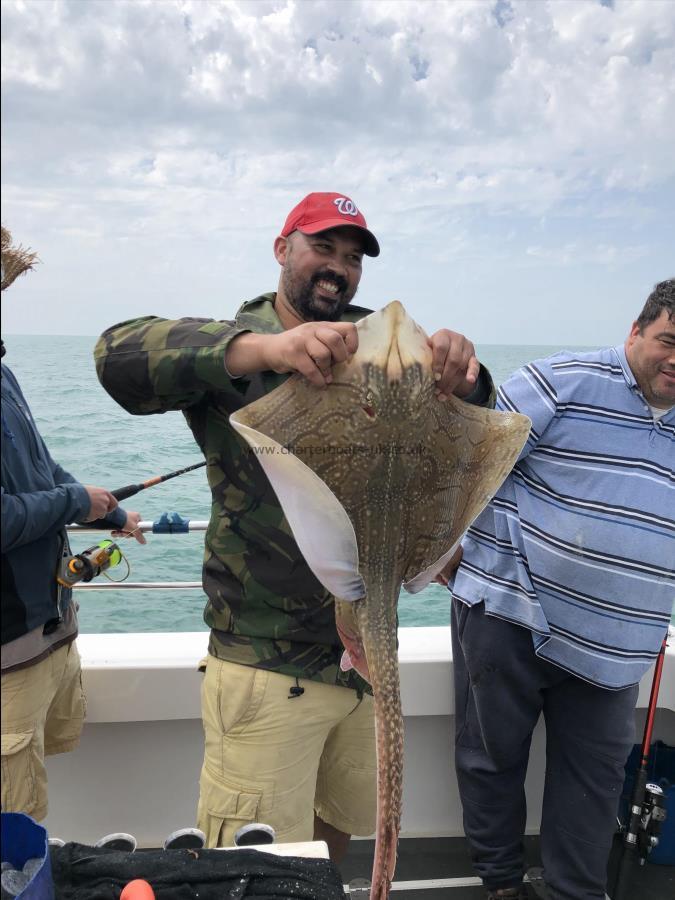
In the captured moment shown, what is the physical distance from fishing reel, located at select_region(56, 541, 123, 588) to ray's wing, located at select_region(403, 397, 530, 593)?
131 centimetres

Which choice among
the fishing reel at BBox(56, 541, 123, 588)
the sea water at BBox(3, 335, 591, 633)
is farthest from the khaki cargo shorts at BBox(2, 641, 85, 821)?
the sea water at BBox(3, 335, 591, 633)

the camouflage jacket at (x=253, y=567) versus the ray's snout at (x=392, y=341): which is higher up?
the ray's snout at (x=392, y=341)

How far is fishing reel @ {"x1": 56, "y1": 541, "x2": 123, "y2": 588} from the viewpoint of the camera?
217cm

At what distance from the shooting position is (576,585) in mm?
2420

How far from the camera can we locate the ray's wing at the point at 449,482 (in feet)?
4.13

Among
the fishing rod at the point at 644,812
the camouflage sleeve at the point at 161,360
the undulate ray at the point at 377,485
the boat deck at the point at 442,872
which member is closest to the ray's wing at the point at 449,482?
the undulate ray at the point at 377,485

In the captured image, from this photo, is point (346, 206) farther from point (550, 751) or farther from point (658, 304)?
point (550, 751)

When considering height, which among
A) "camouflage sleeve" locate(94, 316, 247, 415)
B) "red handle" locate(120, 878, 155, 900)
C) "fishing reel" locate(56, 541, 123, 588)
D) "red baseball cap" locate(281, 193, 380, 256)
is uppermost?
Result: "red baseball cap" locate(281, 193, 380, 256)

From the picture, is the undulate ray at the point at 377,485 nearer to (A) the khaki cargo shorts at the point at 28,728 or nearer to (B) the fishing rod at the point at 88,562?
(B) the fishing rod at the point at 88,562

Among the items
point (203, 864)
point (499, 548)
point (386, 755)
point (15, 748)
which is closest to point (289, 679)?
point (203, 864)

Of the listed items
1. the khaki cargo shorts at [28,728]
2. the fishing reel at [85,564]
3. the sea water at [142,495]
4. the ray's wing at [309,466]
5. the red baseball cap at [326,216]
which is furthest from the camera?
the sea water at [142,495]

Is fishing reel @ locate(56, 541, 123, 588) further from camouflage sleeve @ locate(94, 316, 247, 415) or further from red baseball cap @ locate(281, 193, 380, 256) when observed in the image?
red baseball cap @ locate(281, 193, 380, 256)

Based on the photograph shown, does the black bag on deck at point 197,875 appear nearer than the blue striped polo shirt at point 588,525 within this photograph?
Yes

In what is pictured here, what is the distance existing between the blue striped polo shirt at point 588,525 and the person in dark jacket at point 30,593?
4.79ft
